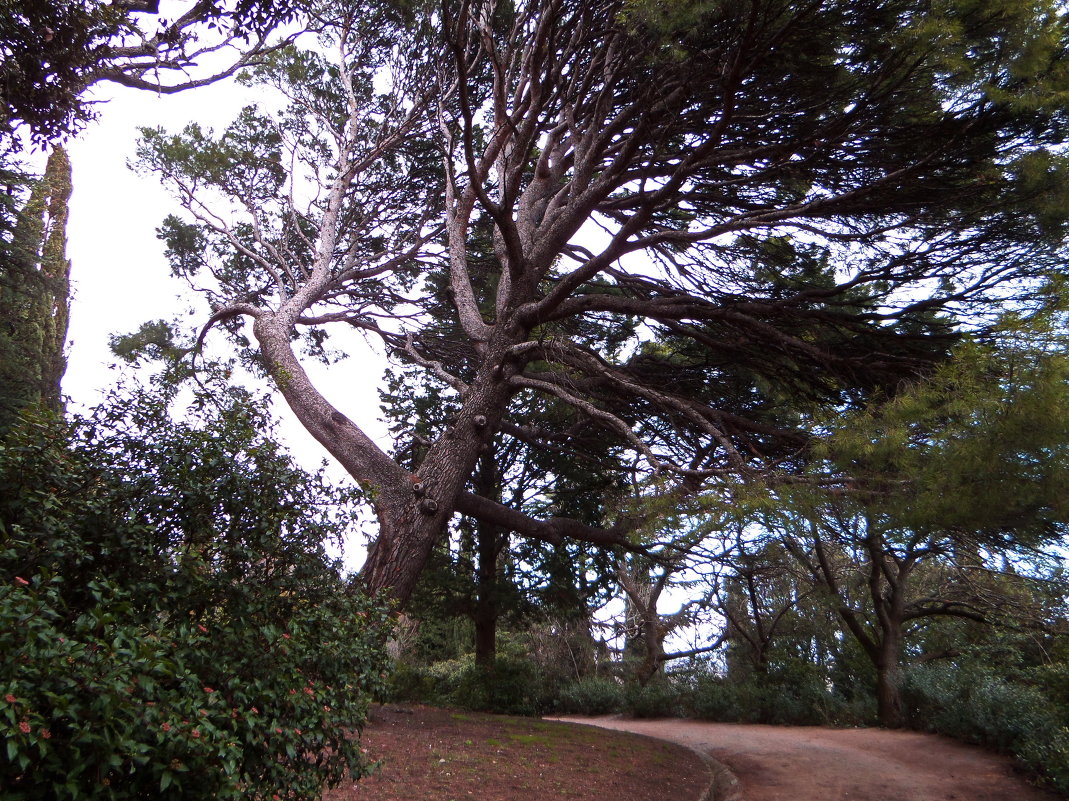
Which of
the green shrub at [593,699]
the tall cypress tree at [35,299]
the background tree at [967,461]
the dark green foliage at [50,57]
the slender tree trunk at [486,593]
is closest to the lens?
the background tree at [967,461]

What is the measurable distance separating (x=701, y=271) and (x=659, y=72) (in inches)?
93.0

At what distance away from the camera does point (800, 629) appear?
16.0 metres

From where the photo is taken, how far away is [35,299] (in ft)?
36.8

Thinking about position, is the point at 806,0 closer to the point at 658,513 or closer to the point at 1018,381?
the point at 1018,381

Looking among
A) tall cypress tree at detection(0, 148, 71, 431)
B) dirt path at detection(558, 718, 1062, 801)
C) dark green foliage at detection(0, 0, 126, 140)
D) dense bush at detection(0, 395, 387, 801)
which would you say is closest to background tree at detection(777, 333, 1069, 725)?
dirt path at detection(558, 718, 1062, 801)

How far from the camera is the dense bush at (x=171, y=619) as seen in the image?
2.34 meters

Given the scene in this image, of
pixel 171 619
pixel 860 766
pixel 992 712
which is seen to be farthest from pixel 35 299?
pixel 992 712

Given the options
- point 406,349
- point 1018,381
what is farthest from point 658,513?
point 406,349

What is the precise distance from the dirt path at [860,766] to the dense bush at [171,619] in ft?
19.2

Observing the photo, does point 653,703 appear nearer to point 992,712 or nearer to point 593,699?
point 593,699

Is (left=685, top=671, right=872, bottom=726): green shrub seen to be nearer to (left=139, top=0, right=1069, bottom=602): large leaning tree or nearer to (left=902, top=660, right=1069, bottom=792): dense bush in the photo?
(left=902, top=660, right=1069, bottom=792): dense bush

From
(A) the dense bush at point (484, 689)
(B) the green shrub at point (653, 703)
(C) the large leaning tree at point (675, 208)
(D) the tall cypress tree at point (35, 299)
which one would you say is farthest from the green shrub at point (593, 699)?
(D) the tall cypress tree at point (35, 299)

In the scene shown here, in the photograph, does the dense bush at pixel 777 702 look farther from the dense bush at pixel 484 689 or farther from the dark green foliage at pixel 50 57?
the dark green foliage at pixel 50 57

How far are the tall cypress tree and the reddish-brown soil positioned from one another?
5312 mm
